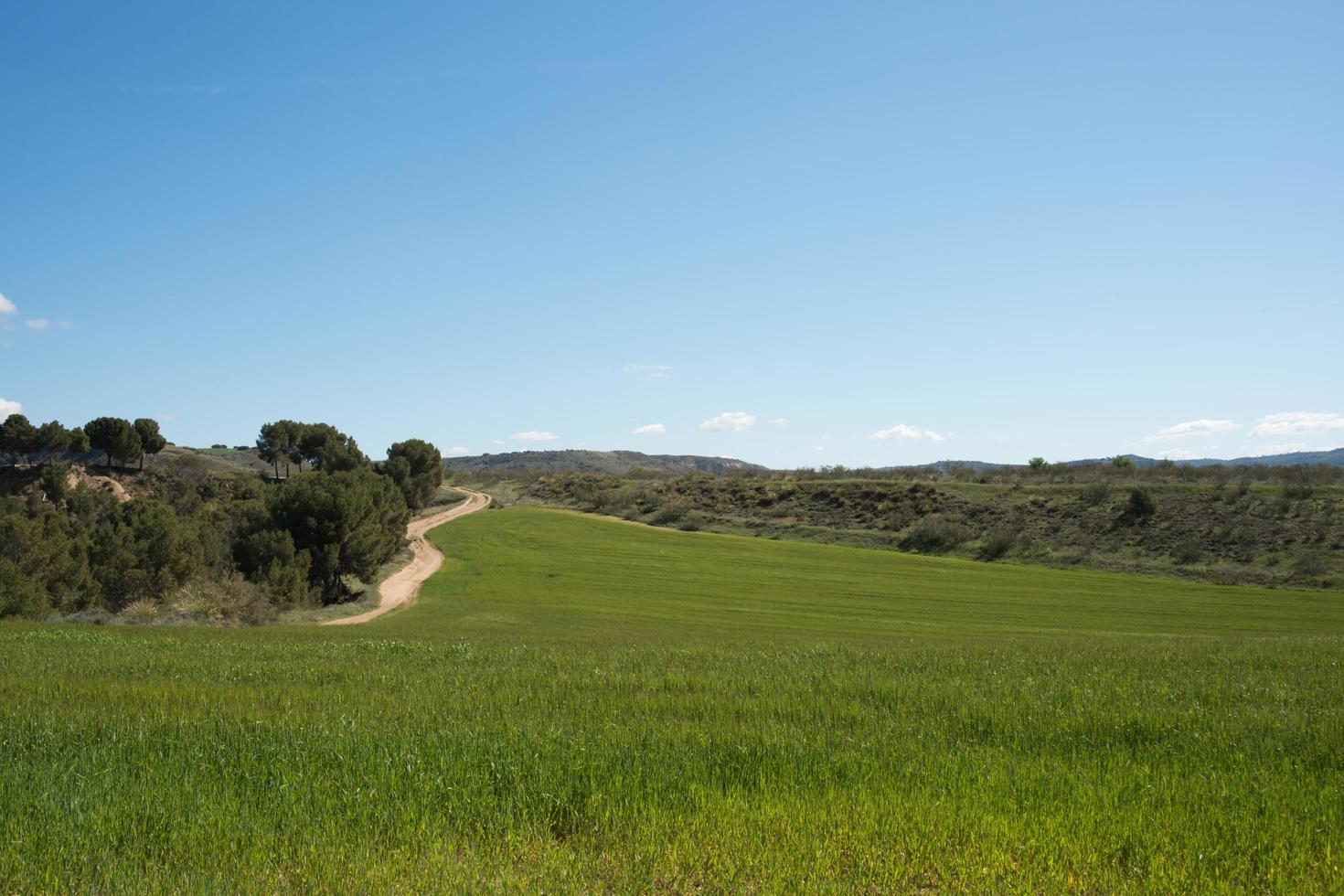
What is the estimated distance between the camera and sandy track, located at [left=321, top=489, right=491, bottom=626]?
131ft

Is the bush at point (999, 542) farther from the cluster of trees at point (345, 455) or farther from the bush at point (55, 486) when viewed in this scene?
the bush at point (55, 486)

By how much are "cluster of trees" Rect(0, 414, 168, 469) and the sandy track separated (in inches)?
1295

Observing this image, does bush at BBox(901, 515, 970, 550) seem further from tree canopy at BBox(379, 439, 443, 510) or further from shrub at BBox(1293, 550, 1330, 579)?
tree canopy at BBox(379, 439, 443, 510)

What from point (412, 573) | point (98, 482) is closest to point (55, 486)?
point (98, 482)

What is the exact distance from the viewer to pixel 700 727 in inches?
279

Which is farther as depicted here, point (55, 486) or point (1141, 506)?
point (55, 486)

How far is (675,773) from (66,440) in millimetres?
98783

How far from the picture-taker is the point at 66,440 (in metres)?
80.7

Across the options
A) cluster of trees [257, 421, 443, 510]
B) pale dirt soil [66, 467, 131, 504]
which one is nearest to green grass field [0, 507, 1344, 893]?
cluster of trees [257, 421, 443, 510]

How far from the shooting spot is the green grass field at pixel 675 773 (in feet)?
14.1

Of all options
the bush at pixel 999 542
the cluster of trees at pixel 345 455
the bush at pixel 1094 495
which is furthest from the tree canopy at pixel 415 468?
the bush at pixel 1094 495

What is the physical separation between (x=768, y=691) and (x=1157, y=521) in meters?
59.1

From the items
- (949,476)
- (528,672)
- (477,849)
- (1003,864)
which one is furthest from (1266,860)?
(949,476)

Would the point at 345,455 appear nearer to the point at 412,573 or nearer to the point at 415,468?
the point at 415,468
